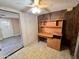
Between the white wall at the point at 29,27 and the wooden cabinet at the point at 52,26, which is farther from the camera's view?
the white wall at the point at 29,27

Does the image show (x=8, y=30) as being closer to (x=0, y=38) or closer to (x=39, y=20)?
(x=0, y=38)

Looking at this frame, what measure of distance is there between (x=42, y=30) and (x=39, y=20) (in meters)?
0.76

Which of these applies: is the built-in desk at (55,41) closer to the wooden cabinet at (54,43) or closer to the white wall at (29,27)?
the wooden cabinet at (54,43)

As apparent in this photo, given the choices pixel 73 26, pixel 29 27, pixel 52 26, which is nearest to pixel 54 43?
pixel 52 26

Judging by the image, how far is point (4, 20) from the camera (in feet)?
16.8

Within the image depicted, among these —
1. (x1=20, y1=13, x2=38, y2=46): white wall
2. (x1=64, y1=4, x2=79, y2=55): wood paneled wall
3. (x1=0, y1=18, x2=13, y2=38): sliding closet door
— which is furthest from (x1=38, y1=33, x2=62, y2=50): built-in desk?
(x1=0, y1=18, x2=13, y2=38): sliding closet door

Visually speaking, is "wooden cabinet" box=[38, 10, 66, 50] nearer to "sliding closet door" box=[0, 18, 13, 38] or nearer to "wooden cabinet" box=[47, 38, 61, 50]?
"wooden cabinet" box=[47, 38, 61, 50]

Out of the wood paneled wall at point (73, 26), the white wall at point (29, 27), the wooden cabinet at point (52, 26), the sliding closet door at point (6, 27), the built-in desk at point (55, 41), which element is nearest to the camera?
the wood paneled wall at point (73, 26)

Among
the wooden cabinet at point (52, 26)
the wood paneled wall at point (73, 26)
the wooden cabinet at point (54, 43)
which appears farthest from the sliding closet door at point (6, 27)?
the wood paneled wall at point (73, 26)

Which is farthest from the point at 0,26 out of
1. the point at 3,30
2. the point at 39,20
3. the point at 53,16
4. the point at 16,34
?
the point at 53,16

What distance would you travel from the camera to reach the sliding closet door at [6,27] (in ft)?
16.4

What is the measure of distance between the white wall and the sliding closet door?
280 centimetres

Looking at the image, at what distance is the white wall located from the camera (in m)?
3.22

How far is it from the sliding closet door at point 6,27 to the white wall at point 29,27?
280 centimetres
